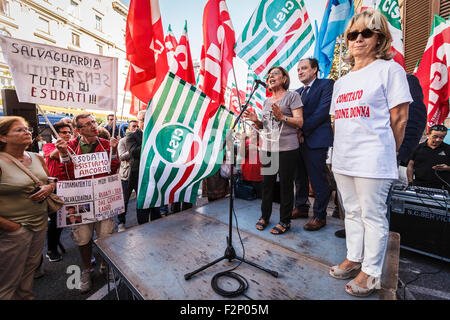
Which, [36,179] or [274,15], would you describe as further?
[274,15]

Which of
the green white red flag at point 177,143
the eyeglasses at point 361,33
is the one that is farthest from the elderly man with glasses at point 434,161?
the green white red flag at point 177,143

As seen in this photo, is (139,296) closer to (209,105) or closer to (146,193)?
Result: (146,193)

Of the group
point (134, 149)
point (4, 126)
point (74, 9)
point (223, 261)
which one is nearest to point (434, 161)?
point (223, 261)

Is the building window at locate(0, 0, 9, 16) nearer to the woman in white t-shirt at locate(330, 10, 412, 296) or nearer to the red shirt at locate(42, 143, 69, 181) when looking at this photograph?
the red shirt at locate(42, 143, 69, 181)

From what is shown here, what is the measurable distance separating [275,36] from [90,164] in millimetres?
3434

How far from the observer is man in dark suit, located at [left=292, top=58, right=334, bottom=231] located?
2.84 meters

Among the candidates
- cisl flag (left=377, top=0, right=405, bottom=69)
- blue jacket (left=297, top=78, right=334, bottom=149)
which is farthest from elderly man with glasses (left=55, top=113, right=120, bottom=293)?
cisl flag (left=377, top=0, right=405, bottom=69)

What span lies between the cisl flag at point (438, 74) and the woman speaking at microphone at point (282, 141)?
3648mm

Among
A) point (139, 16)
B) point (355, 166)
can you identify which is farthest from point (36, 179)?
point (355, 166)

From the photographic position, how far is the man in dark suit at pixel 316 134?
2840 millimetres

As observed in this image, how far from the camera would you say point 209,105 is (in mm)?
2984

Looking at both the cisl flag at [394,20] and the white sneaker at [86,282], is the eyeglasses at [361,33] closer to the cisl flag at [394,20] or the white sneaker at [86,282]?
the cisl flag at [394,20]

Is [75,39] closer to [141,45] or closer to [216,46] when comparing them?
[141,45]

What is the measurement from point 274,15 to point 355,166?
3.11 metres
